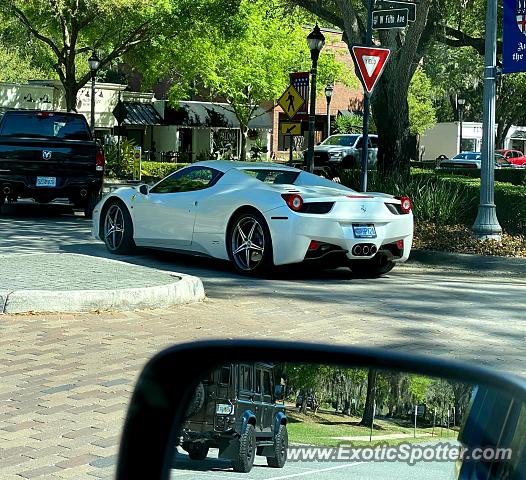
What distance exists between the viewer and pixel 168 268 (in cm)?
1298

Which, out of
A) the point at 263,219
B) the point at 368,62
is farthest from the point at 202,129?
the point at 263,219

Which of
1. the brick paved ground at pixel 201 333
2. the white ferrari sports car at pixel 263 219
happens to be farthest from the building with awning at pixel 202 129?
the brick paved ground at pixel 201 333

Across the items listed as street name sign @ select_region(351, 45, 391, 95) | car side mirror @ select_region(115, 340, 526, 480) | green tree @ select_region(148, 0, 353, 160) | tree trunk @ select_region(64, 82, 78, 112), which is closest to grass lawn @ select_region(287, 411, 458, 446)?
car side mirror @ select_region(115, 340, 526, 480)

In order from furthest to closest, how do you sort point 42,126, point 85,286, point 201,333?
point 42,126 < point 85,286 < point 201,333

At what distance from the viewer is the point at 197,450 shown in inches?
74.4

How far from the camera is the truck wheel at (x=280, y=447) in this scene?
1.77 m

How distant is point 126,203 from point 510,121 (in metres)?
60.1

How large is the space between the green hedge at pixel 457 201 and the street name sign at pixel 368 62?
271cm

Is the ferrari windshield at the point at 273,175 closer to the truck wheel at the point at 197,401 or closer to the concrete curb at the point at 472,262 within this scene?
Result: the concrete curb at the point at 472,262

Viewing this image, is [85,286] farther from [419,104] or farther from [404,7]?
[419,104]

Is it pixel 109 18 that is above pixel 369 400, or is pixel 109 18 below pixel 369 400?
above

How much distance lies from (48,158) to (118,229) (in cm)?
528

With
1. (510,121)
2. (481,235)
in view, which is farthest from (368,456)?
(510,121)

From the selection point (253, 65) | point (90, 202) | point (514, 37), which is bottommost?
point (90, 202)
